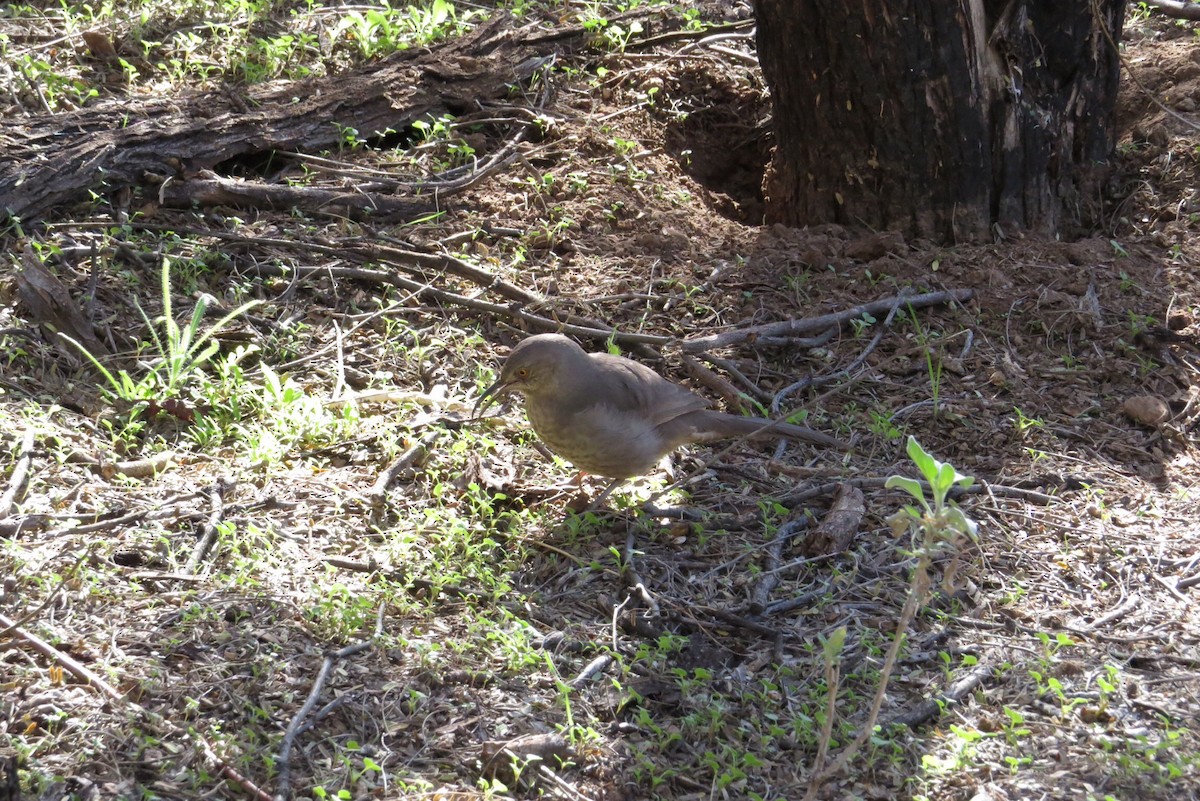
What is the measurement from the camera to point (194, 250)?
220 inches

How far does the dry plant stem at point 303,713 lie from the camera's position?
3000 mm

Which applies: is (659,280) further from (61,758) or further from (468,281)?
(61,758)

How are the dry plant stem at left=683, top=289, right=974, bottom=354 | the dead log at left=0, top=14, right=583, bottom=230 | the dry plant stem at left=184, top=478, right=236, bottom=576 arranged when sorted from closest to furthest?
1. the dry plant stem at left=184, top=478, right=236, bottom=576
2. the dry plant stem at left=683, top=289, right=974, bottom=354
3. the dead log at left=0, top=14, right=583, bottom=230

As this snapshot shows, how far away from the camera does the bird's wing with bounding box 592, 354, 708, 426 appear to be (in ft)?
14.7

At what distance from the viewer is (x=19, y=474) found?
4.07 metres

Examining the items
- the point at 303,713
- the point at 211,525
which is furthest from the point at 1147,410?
the point at 211,525

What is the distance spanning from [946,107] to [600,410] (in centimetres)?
247

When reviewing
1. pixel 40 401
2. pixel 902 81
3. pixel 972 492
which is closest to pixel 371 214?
pixel 40 401

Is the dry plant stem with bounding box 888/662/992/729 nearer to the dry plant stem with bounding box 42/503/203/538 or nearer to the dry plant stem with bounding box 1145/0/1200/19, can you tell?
the dry plant stem with bounding box 42/503/203/538

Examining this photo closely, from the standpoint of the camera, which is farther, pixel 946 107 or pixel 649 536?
pixel 946 107

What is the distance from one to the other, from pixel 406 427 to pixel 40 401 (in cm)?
148

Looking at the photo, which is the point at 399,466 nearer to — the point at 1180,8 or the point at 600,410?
the point at 600,410

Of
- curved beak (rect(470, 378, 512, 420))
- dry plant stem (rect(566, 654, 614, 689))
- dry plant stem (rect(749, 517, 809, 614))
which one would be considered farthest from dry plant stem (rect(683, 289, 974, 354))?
dry plant stem (rect(566, 654, 614, 689))

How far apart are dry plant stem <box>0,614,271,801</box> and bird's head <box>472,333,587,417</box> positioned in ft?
5.88
